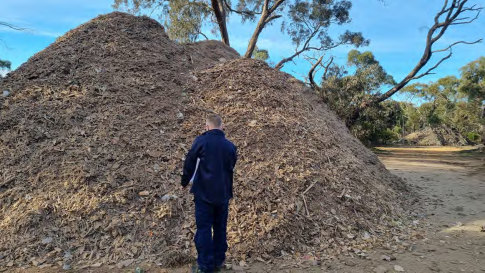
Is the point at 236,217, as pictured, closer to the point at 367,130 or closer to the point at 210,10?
the point at 210,10

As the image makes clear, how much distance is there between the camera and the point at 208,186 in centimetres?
271

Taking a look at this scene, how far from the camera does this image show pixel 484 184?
7891 millimetres

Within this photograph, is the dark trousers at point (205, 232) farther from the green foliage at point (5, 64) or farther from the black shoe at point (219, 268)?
the green foliage at point (5, 64)

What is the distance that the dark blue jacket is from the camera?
107 inches

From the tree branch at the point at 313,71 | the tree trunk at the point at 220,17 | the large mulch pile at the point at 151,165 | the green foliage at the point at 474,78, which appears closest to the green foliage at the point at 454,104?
the green foliage at the point at 474,78

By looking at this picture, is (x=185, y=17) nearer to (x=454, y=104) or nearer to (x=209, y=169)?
(x=209, y=169)

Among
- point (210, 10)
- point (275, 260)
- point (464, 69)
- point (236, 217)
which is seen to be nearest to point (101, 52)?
point (236, 217)

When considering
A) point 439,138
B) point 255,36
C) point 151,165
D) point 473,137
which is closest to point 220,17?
point 255,36

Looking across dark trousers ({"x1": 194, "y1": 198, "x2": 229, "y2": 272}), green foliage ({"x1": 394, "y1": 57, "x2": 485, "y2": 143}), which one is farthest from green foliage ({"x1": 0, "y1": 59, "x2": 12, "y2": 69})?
green foliage ({"x1": 394, "y1": 57, "x2": 485, "y2": 143})

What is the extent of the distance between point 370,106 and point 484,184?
802cm

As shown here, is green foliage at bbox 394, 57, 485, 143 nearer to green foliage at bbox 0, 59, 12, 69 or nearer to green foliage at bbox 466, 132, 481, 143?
green foliage at bbox 466, 132, 481, 143

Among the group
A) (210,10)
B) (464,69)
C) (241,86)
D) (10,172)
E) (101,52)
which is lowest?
(10,172)

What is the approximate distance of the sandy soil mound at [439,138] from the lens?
2666cm

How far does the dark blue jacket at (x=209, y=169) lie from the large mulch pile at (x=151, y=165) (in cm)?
76
